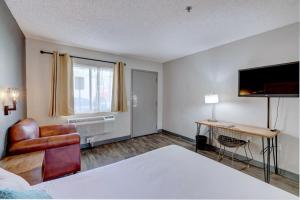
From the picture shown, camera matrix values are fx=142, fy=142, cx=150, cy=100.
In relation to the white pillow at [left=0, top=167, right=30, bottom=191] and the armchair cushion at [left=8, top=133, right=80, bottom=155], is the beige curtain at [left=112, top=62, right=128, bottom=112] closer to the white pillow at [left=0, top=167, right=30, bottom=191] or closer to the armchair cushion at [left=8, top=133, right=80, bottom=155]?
the armchair cushion at [left=8, top=133, right=80, bottom=155]

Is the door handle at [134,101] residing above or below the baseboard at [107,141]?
above

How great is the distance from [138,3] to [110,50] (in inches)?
A: 76.3

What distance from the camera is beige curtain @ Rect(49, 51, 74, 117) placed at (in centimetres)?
294

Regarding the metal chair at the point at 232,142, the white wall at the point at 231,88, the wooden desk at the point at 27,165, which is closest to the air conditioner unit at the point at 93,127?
the wooden desk at the point at 27,165

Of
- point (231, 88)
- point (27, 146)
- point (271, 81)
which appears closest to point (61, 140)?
point (27, 146)

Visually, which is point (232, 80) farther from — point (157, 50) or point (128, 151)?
point (128, 151)

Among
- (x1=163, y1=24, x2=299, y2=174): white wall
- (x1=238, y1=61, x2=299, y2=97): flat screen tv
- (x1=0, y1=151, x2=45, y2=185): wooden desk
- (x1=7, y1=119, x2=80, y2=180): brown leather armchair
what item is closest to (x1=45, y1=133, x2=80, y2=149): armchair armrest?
(x1=7, y1=119, x2=80, y2=180): brown leather armchair

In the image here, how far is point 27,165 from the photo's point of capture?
151 centimetres

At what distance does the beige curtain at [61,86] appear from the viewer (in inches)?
116

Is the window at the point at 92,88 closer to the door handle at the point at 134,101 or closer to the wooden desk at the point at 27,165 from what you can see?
the door handle at the point at 134,101

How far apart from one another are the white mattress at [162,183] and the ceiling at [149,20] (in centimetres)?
182

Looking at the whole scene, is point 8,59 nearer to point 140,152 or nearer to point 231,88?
point 140,152

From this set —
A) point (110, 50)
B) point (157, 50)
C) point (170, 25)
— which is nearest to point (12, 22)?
point (110, 50)

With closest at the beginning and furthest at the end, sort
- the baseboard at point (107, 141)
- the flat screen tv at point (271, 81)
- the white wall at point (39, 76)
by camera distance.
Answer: the flat screen tv at point (271, 81)
the white wall at point (39, 76)
the baseboard at point (107, 141)
